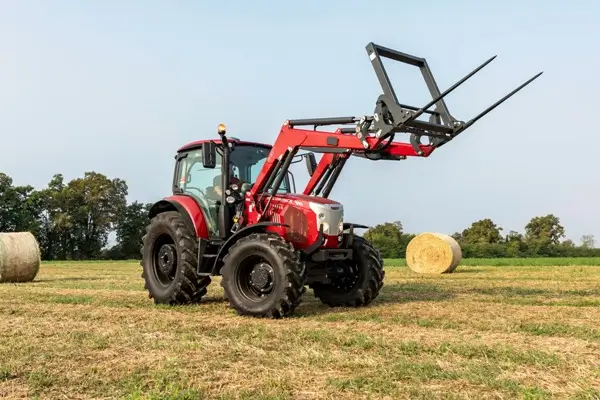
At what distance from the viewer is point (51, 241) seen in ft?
176

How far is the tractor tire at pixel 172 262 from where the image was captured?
28.8ft

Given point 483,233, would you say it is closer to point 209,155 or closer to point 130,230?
point 130,230

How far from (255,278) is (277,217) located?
973mm

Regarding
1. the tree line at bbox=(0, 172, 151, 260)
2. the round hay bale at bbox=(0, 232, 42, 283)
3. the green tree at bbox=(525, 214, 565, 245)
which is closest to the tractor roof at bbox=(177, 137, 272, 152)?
the round hay bale at bbox=(0, 232, 42, 283)

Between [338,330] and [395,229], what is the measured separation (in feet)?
166

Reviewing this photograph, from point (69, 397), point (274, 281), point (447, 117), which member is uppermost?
point (447, 117)

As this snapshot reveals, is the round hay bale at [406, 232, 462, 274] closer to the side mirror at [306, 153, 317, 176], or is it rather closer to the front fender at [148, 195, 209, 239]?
the side mirror at [306, 153, 317, 176]

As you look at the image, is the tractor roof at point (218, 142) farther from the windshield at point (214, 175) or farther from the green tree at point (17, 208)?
the green tree at point (17, 208)

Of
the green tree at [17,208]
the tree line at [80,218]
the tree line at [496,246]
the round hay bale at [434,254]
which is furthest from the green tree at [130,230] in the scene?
the round hay bale at [434,254]

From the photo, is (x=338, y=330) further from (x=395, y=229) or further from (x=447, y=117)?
(x=395, y=229)

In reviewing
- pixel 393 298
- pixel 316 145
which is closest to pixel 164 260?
pixel 316 145

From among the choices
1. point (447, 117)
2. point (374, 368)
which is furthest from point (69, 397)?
point (447, 117)

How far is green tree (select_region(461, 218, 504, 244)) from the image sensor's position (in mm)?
58969

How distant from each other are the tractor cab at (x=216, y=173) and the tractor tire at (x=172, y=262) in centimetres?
40
